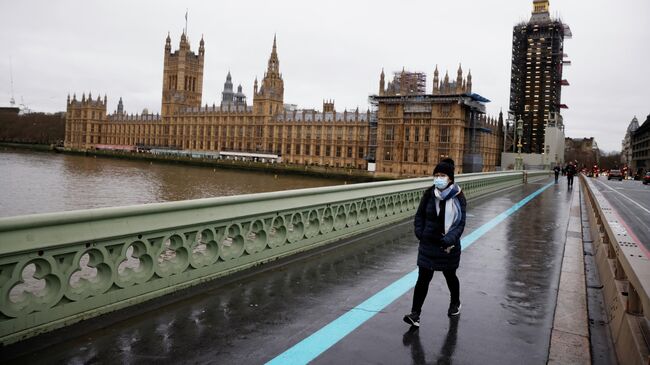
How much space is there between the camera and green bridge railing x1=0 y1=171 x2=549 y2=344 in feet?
12.7

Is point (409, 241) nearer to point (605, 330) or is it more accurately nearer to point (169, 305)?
point (605, 330)

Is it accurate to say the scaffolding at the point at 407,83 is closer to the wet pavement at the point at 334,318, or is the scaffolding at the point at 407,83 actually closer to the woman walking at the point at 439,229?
the wet pavement at the point at 334,318

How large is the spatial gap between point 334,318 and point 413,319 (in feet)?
2.52

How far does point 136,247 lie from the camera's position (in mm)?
4918

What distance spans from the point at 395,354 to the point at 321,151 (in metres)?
97.2

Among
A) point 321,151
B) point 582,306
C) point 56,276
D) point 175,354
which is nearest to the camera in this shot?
point 175,354

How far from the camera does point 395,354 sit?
4.02m

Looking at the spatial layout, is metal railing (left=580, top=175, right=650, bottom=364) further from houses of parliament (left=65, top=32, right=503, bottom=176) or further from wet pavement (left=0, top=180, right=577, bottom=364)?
houses of parliament (left=65, top=32, right=503, bottom=176)

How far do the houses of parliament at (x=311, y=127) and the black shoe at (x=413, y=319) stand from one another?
7575 centimetres

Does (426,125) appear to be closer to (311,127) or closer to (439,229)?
(311,127)

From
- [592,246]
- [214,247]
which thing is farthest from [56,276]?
[592,246]

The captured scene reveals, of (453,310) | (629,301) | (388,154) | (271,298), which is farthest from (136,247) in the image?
(388,154)

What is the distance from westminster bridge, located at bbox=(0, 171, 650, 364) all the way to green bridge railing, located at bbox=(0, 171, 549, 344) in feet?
0.04

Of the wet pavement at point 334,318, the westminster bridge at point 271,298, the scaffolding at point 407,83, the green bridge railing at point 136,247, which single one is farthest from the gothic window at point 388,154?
the wet pavement at point 334,318
